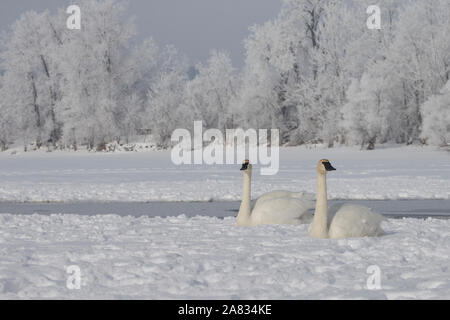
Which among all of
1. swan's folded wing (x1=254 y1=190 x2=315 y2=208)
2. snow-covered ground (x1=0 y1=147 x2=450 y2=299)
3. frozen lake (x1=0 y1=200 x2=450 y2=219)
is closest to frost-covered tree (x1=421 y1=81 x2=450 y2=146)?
frozen lake (x1=0 y1=200 x2=450 y2=219)

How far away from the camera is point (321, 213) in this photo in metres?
8.84

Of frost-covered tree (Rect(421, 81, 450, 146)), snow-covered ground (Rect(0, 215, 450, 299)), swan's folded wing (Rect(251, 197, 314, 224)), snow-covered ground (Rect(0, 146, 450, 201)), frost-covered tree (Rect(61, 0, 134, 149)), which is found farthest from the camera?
frost-covered tree (Rect(61, 0, 134, 149))

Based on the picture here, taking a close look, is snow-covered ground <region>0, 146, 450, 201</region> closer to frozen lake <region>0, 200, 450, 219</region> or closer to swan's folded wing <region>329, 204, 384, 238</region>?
frozen lake <region>0, 200, 450, 219</region>

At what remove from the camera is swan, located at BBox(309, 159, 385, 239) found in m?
8.83

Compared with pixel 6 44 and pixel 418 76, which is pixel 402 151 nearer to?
pixel 418 76

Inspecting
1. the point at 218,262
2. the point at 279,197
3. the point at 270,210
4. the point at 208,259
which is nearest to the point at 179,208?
the point at 279,197

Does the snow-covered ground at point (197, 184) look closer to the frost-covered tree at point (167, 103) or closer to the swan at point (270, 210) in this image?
the swan at point (270, 210)

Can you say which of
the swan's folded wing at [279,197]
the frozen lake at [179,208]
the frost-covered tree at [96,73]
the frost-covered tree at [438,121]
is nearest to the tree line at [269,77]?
the frost-covered tree at [96,73]

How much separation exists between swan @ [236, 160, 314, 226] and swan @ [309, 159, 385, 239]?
4.92 feet

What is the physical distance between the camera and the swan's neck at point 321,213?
862 centimetres

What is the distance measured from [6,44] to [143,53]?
528 inches

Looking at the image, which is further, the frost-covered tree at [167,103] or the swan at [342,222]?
the frost-covered tree at [167,103]

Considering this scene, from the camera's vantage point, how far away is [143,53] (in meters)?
52.8
